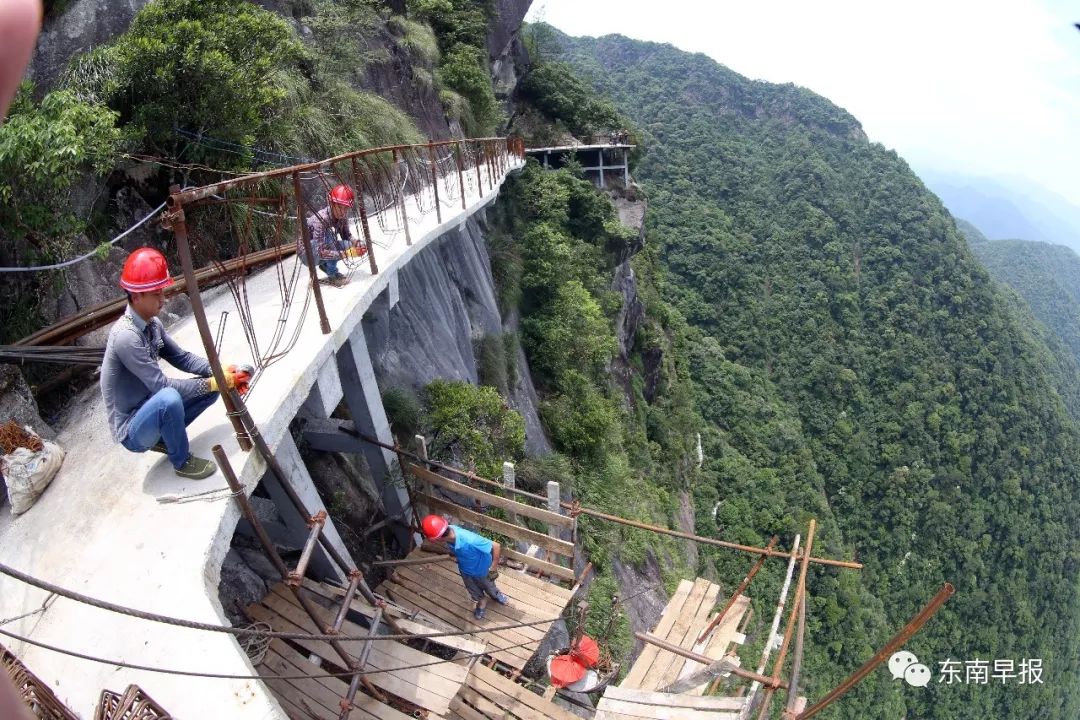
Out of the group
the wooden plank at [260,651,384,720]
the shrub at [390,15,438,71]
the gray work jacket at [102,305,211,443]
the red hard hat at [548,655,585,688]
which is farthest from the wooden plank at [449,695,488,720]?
the shrub at [390,15,438,71]

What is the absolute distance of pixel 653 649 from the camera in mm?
5859

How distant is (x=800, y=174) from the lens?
56.2 meters

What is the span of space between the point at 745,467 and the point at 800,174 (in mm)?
36270

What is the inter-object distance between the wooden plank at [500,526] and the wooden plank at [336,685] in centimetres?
248

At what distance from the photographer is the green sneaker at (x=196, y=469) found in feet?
14.1

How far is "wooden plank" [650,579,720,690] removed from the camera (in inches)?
222

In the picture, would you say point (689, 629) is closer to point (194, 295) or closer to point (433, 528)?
point (433, 528)

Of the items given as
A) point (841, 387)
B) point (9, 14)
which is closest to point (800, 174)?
point (841, 387)

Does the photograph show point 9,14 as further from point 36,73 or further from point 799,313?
point 799,313

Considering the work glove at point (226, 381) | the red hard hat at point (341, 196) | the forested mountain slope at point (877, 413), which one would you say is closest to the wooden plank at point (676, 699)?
the work glove at point (226, 381)

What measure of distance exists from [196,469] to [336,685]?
6.40ft

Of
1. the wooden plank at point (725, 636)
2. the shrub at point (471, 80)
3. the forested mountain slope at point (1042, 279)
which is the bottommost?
the forested mountain slope at point (1042, 279)

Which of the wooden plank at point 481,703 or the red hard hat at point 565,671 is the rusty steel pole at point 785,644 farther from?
the wooden plank at point 481,703

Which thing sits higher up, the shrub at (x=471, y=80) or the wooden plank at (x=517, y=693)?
the shrub at (x=471, y=80)
